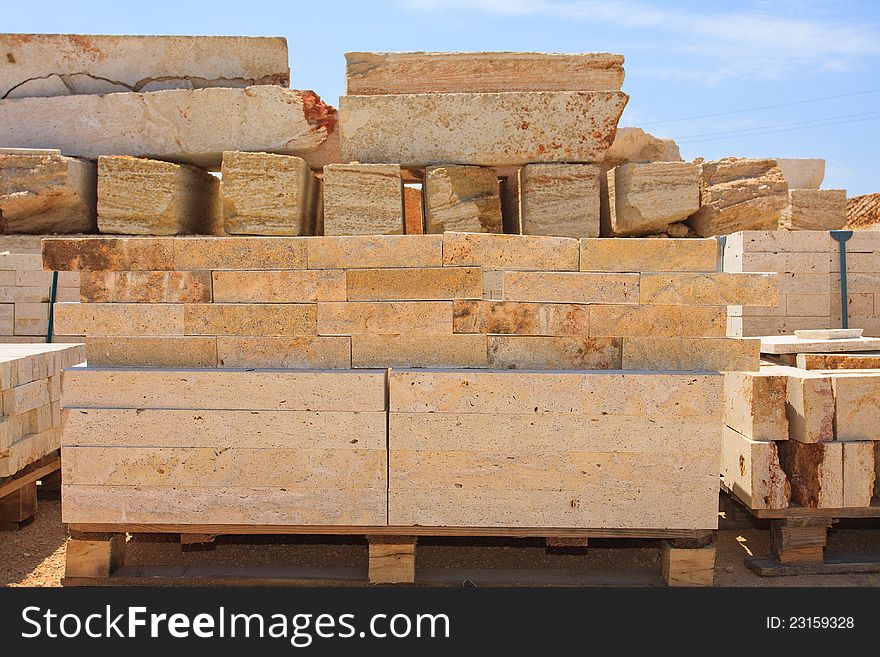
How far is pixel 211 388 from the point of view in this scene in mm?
3482

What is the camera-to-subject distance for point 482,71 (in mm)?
5438

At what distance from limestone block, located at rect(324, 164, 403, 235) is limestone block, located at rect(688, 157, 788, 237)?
2.89 m

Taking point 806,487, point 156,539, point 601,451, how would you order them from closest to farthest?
point 601,451, point 806,487, point 156,539

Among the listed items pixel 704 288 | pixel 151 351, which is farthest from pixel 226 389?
pixel 704 288

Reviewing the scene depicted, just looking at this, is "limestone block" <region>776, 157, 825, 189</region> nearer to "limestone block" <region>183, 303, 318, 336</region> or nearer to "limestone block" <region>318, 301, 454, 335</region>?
"limestone block" <region>318, 301, 454, 335</region>

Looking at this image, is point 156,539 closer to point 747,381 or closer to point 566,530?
point 566,530

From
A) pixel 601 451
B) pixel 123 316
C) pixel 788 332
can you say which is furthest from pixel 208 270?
pixel 788 332

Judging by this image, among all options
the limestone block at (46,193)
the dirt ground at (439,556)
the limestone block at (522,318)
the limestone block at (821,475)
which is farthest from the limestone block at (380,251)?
the limestone block at (46,193)

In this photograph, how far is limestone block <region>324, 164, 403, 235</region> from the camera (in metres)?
5.19

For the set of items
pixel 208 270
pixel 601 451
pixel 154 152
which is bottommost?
pixel 601 451

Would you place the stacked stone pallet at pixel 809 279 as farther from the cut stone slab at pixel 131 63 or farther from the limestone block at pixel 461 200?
the cut stone slab at pixel 131 63

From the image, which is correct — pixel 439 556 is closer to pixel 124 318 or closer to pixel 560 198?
pixel 124 318

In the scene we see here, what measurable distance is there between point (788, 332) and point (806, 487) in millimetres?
2186

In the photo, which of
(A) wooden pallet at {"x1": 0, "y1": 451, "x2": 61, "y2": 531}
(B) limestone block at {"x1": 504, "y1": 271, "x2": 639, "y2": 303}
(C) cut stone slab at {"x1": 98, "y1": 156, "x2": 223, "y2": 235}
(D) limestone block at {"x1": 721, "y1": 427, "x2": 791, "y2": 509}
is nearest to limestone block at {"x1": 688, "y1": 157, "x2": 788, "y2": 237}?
(D) limestone block at {"x1": 721, "y1": 427, "x2": 791, "y2": 509}
